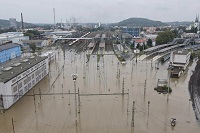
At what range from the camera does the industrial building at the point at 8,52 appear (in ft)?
46.8

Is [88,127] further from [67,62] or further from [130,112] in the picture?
[67,62]

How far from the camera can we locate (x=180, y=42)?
21438 mm

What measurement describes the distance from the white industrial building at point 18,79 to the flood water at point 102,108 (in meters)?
0.26

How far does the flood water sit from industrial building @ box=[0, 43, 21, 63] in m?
5.95

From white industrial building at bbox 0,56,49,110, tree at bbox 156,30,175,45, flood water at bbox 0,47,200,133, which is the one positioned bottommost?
flood water at bbox 0,47,200,133

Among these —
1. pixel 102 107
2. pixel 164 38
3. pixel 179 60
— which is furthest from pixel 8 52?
pixel 164 38

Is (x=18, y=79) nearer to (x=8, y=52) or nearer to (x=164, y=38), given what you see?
(x=8, y=52)

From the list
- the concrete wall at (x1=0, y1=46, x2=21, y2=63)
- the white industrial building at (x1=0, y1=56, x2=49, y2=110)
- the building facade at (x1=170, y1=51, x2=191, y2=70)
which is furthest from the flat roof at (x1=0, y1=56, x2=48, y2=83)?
the building facade at (x1=170, y1=51, x2=191, y2=70)

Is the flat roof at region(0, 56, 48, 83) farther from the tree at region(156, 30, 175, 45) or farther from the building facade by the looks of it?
the tree at region(156, 30, 175, 45)

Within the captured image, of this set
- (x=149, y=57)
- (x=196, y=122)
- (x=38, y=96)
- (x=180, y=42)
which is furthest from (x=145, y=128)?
(x=180, y=42)

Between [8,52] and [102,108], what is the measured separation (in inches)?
436

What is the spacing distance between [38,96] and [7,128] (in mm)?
2167

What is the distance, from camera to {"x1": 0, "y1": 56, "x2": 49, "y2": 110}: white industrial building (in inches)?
259

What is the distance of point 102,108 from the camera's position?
262 inches
